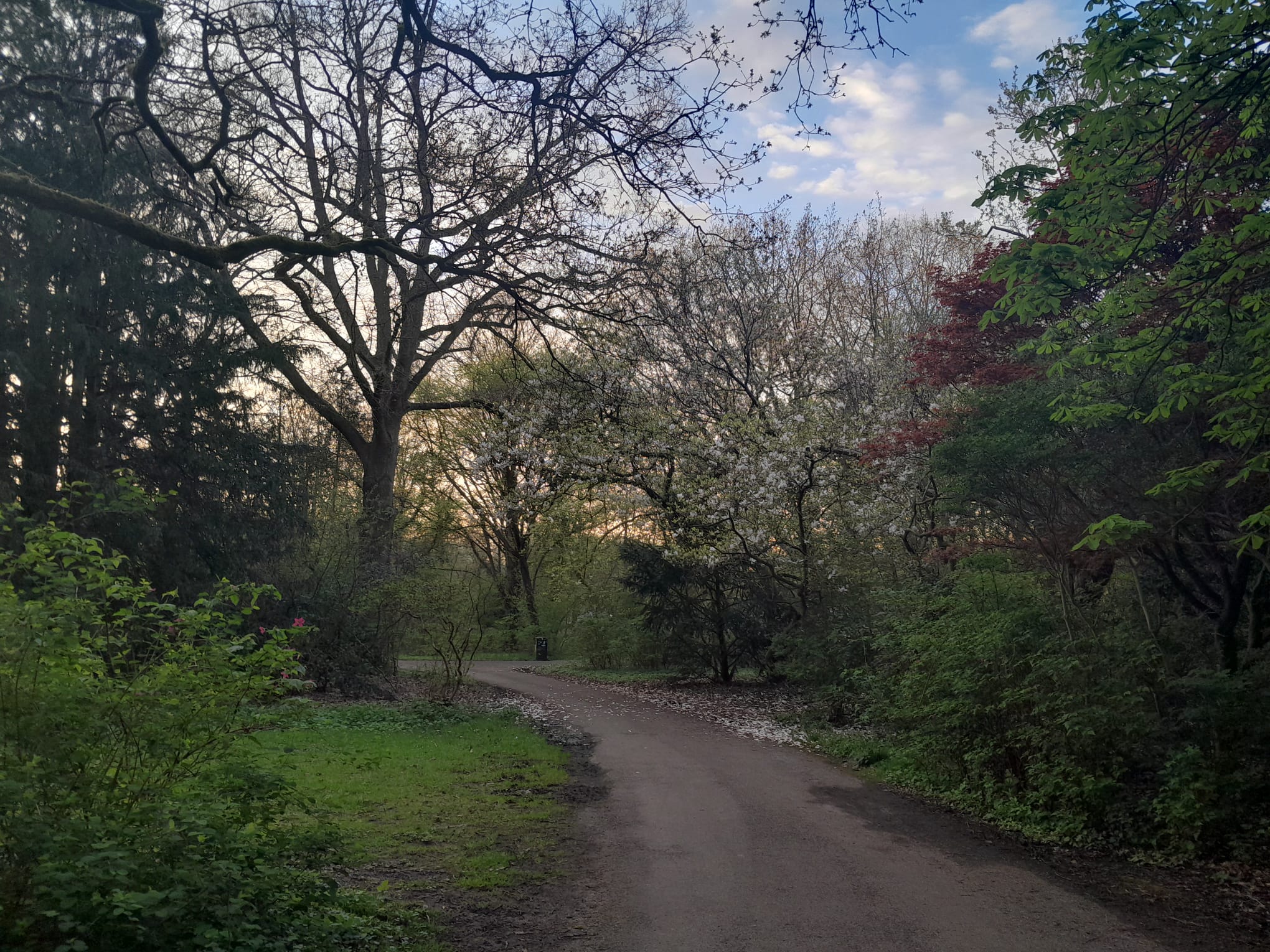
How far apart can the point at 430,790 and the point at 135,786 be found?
5477mm

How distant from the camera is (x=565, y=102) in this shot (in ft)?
23.2

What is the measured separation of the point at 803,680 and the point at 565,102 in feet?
37.3

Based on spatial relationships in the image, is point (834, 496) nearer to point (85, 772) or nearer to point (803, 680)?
point (803, 680)

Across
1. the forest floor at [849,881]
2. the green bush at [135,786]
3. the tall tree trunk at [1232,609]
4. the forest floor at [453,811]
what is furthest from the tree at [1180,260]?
the green bush at [135,786]

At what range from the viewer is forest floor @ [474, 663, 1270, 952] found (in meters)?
5.17

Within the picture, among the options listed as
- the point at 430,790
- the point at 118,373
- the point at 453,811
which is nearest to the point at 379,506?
the point at 118,373

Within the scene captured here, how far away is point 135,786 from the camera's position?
403 cm

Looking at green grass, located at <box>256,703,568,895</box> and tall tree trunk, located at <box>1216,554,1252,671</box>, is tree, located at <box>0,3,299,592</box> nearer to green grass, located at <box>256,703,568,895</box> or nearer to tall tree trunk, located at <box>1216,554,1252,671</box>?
green grass, located at <box>256,703,568,895</box>

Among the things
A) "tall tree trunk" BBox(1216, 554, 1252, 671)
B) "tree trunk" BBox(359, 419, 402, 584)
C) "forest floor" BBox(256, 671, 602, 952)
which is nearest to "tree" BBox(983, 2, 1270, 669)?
"tall tree trunk" BBox(1216, 554, 1252, 671)

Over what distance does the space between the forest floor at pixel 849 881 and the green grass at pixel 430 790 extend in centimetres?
69

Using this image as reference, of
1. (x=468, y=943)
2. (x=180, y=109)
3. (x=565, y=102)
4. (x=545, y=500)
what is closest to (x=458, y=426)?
(x=545, y=500)

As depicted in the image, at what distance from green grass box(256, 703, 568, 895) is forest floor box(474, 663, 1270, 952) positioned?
27.4 inches

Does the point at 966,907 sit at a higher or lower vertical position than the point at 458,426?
lower

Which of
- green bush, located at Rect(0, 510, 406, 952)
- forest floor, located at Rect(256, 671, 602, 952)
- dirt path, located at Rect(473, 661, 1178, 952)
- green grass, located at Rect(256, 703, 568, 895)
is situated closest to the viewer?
green bush, located at Rect(0, 510, 406, 952)
